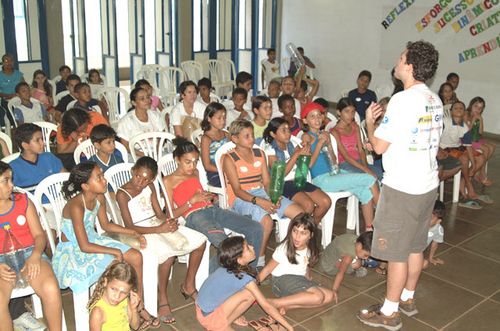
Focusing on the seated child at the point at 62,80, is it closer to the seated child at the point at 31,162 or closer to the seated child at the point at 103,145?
the seated child at the point at 103,145

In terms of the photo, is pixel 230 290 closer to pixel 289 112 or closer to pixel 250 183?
pixel 250 183

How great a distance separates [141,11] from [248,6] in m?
2.17

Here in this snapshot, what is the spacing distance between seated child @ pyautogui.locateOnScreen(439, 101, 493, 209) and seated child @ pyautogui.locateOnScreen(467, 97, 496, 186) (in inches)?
10.0

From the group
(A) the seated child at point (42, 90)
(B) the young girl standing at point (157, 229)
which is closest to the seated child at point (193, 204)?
(B) the young girl standing at point (157, 229)

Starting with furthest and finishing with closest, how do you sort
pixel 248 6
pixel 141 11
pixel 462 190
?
pixel 248 6 → pixel 141 11 → pixel 462 190

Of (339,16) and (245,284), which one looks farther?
(339,16)

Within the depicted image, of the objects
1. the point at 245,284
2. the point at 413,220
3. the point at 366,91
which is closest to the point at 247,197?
the point at 245,284

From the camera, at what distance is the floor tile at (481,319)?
10.1 ft

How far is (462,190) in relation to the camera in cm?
527

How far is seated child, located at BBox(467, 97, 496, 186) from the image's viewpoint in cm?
548

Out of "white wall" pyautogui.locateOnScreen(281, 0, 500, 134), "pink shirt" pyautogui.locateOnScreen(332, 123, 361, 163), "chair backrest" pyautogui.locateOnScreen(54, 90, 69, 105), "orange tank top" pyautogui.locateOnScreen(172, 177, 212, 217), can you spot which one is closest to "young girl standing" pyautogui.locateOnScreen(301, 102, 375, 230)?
"pink shirt" pyautogui.locateOnScreen(332, 123, 361, 163)

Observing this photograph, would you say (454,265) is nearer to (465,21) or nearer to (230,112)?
(230,112)

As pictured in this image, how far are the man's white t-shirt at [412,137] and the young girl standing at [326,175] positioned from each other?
4.18 ft

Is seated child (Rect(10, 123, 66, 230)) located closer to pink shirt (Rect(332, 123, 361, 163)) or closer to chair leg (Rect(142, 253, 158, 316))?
chair leg (Rect(142, 253, 158, 316))
